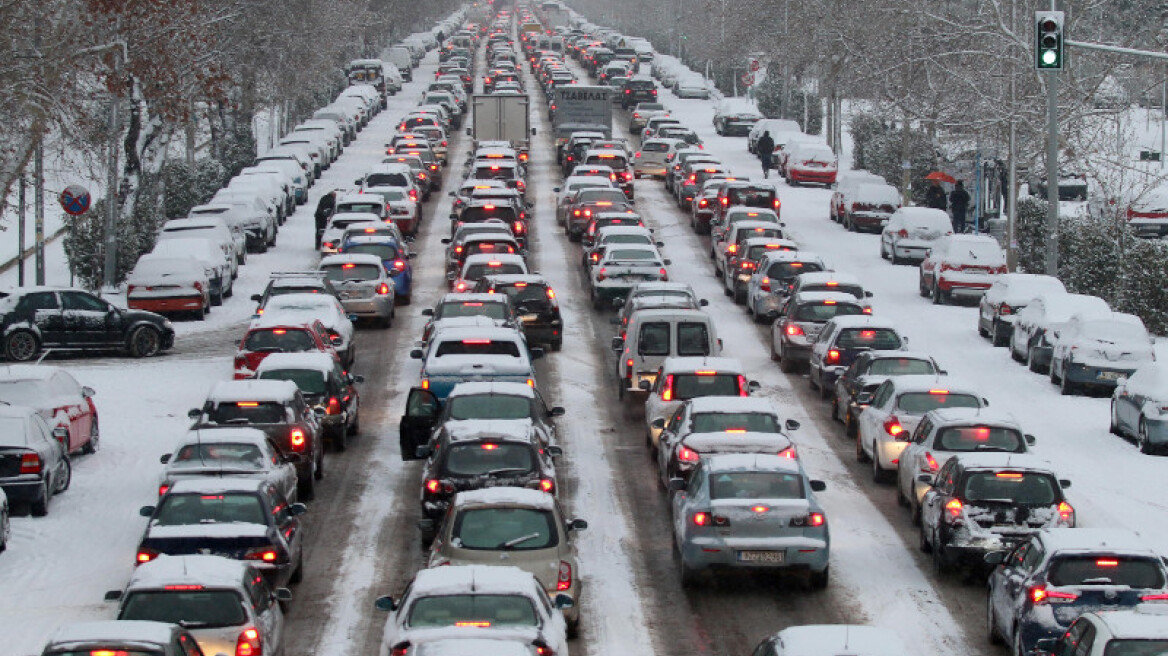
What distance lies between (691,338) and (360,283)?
9527 mm

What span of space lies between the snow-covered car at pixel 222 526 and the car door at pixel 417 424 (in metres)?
6.33

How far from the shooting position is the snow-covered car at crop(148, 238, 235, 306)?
131ft

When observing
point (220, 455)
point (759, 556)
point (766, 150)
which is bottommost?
point (759, 556)

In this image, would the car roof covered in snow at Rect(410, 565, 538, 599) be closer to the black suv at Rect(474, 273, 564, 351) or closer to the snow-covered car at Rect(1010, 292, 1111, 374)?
the snow-covered car at Rect(1010, 292, 1111, 374)

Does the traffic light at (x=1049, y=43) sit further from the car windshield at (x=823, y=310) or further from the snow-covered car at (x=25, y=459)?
the snow-covered car at (x=25, y=459)

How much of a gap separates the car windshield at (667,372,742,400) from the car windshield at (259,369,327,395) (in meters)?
4.92

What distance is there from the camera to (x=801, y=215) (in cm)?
5775

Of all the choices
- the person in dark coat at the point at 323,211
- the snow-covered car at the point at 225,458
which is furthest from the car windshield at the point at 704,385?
the person in dark coat at the point at 323,211

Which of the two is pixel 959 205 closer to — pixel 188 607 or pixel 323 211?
pixel 323 211

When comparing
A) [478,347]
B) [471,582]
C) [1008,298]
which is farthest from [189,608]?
[1008,298]

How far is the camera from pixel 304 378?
27188mm

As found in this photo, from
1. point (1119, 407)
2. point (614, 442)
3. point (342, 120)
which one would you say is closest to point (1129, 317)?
point (1119, 407)

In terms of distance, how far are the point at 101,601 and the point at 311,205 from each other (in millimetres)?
40956

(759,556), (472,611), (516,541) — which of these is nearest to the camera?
(472,611)
